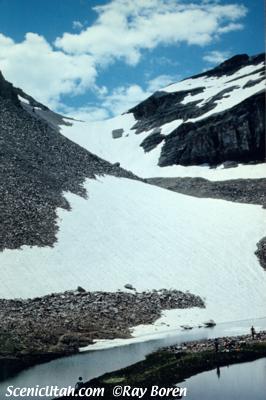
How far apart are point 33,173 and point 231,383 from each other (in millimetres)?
53294

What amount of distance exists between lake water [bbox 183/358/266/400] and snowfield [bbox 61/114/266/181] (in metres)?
77.2

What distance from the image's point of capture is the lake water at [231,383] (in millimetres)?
26031

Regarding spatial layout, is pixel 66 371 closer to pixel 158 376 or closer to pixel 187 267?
pixel 158 376

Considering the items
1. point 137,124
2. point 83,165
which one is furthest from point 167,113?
point 83,165

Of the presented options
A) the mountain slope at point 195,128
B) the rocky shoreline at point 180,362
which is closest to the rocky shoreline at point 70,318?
the rocky shoreline at point 180,362

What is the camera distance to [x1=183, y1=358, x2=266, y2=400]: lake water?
2603cm

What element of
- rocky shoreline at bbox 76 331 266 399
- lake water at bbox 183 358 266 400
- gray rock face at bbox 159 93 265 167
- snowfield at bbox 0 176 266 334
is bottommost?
lake water at bbox 183 358 266 400

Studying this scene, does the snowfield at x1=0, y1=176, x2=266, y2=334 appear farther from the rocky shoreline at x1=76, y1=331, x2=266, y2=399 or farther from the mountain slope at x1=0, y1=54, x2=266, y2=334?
the rocky shoreline at x1=76, y1=331, x2=266, y2=399

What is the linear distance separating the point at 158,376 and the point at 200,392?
12.5 feet

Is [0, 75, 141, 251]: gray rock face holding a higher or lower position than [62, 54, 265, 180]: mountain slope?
lower

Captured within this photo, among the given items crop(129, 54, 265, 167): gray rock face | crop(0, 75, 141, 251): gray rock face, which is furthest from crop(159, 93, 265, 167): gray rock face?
crop(0, 75, 141, 251): gray rock face

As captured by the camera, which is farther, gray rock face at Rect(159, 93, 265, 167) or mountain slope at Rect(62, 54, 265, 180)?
mountain slope at Rect(62, 54, 265, 180)

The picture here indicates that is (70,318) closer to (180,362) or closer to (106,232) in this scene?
(180,362)

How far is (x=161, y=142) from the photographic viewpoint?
14112 cm
